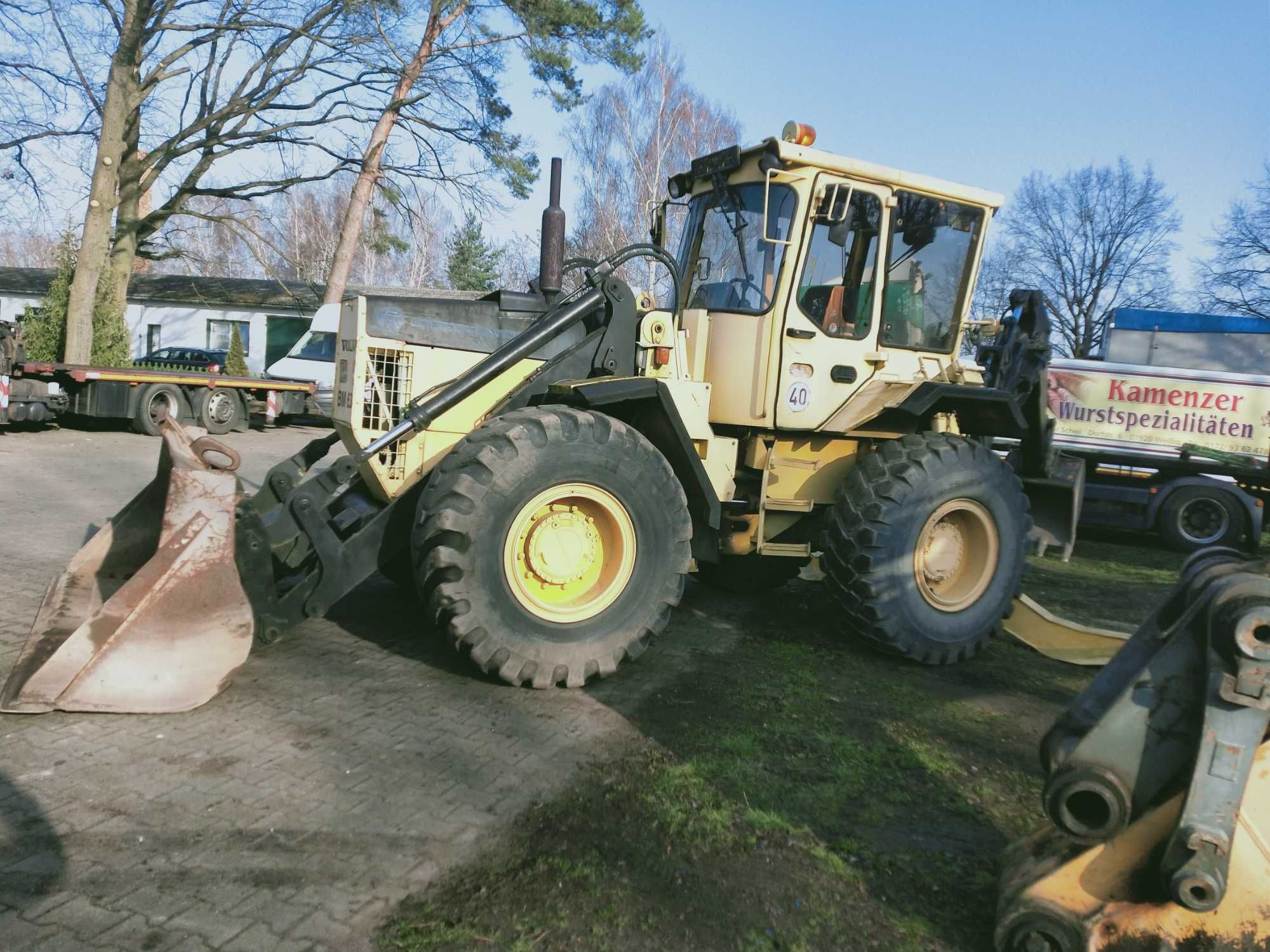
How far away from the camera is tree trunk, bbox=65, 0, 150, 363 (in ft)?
63.2

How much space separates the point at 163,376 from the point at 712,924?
16.4 metres

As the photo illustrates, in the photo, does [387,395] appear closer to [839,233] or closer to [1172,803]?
[839,233]

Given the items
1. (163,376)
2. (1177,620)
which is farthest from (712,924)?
(163,376)

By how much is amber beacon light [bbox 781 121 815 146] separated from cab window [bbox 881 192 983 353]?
75 cm

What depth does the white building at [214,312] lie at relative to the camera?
32844 mm

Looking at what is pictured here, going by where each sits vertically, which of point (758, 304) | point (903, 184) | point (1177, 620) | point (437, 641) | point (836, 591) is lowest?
point (437, 641)

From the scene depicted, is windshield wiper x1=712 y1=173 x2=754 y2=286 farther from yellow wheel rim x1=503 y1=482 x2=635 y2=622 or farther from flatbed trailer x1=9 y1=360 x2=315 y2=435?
flatbed trailer x1=9 y1=360 x2=315 y2=435

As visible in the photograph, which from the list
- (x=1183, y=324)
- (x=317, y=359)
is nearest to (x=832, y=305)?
(x=317, y=359)

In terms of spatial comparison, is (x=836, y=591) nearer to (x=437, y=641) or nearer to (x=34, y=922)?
(x=437, y=641)

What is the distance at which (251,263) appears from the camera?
202 ft

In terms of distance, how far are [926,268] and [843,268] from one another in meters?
0.69

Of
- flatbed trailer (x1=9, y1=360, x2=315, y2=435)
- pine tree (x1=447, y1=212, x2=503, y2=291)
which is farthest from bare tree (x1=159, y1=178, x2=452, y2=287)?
flatbed trailer (x1=9, y1=360, x2=315, y2=435)

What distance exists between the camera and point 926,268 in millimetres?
6012

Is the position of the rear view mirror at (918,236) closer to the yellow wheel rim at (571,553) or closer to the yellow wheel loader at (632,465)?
the yellow wheel loader at (632,465)
